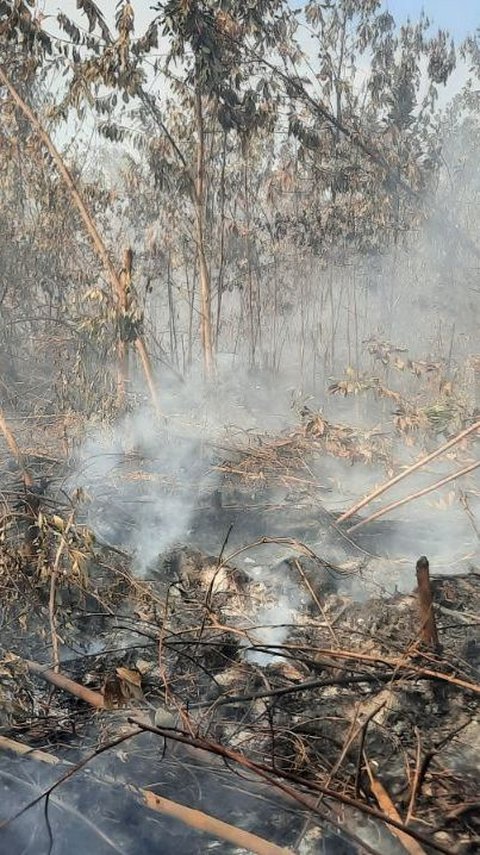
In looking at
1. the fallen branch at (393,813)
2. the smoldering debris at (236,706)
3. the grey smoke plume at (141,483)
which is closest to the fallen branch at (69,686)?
the smoldering debris at (236,706)

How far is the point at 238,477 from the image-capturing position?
20.1 ft

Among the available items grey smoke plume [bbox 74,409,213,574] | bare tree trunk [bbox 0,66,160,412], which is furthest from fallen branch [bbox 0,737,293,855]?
bare tree trunk [bbox 0,66,160,412]

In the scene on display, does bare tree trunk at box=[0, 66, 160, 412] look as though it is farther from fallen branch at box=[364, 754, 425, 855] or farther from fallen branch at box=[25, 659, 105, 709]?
fallen branch at box=[364, 754, 425, 855]

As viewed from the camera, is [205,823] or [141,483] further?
[141,483]

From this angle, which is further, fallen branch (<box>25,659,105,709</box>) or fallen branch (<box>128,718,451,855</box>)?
fallen branch (<box>25,659,105,709</box>)

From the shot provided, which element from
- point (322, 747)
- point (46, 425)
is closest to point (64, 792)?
point (322, 747)

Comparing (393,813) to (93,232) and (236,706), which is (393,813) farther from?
(93,232)

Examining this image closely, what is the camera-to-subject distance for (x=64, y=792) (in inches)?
97.4

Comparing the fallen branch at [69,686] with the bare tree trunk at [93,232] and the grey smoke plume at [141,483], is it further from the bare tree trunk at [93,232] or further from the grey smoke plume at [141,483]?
the bare tree trunk at [93,232]

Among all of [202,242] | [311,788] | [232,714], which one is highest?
[202,242]

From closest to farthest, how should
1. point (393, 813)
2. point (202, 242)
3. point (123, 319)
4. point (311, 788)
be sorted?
point (311, 788) < point (393, 813) < point (123, 319) < point (202, 242)

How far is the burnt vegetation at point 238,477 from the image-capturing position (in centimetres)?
246

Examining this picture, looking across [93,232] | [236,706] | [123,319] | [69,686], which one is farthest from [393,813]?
[93,232]

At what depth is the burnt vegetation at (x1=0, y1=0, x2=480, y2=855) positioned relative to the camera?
8.06 feet
